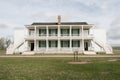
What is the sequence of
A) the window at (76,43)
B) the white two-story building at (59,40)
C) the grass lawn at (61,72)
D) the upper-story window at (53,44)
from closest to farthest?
the grass lawn at (61,72) < the white two-story building at (59,40) < the window at (76,43) < the upper-story window at (53,44)

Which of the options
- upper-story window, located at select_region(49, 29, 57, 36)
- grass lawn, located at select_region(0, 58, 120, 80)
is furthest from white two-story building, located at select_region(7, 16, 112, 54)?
grass lawn, located at select_region(0, 58, 120, 80)

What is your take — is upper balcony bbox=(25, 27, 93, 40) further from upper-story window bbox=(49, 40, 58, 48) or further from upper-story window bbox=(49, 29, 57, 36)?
upper-story window bbox=(49, 40, 58, 48)

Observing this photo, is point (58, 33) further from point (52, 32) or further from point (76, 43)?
point (76, 43)

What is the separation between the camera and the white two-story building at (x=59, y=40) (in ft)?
132

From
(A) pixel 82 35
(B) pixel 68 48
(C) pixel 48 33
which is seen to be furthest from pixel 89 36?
(C) pixel 48 33

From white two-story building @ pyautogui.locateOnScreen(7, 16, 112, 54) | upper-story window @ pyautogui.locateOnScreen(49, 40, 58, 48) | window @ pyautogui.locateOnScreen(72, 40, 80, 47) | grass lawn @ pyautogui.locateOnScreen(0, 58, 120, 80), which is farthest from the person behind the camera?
upper-story window @ pyautogui.locateOnScreen(49, 40, 58, 48)

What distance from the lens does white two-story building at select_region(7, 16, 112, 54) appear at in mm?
40125

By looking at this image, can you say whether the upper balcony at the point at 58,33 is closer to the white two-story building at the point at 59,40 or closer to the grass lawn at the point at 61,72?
the white two-story building at the point at 59,40

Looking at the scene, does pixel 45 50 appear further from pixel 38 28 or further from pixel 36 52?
pixel 38 28

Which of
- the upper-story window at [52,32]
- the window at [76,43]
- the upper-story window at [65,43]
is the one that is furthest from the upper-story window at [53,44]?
the window at [76,43]

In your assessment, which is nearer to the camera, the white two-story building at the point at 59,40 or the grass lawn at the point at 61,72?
the grass lawn at the point at 61,72

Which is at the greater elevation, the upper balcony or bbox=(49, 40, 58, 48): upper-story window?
the upper balcony

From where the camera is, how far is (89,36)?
4028cm

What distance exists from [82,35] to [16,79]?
3110cm
